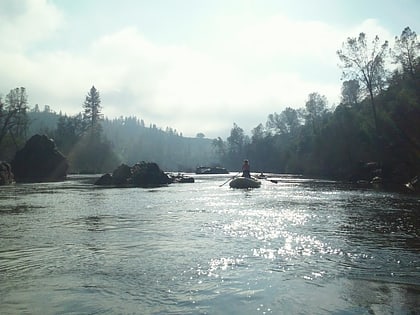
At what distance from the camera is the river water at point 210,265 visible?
662cm

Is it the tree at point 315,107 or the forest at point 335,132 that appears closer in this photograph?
the forest at point 335,132

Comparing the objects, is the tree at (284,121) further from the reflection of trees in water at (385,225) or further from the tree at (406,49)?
the reflection of trees in water at (385,225)

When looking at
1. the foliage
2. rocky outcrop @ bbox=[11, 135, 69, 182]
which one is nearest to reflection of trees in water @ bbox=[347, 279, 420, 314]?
rocky outcrop @ bbox=[11, 135, 69, 182]

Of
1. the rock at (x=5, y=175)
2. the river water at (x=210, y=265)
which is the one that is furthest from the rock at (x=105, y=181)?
the river water at (x=210, y=265)

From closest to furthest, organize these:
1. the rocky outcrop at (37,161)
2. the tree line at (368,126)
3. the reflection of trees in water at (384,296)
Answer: the reflection of trees in water at (384,296) < the tree line at (368,126) < the rocky outcrop at (37,161)

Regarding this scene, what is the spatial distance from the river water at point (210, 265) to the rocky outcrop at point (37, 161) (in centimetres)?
5743

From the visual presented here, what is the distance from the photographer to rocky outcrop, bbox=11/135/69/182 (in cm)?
6938

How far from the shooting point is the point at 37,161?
2763 inches

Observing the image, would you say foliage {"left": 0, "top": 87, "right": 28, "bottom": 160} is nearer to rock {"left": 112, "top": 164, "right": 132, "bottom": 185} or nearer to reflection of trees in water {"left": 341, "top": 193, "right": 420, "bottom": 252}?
rock {"left": 112, "top": 164, "right": 132, "bottom": 185}

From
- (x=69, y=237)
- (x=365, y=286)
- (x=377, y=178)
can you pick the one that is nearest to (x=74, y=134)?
(x=377, y=178)

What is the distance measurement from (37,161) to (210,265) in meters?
68.0

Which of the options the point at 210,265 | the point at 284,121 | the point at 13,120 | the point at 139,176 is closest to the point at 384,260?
the point at 210,265

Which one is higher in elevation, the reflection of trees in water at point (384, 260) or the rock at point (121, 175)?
the rock at point (121, 175)

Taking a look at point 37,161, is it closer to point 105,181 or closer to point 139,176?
point 105,181
